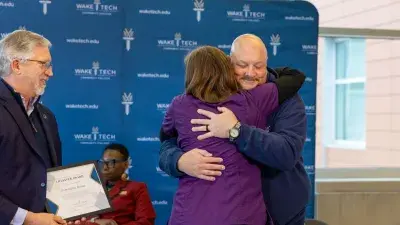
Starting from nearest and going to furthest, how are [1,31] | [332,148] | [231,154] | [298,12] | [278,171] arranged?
[231,154] → [278,171] → [1,31] → [298,12] → [332,148]

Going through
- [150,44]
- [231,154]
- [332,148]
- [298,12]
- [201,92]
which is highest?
[298,12]

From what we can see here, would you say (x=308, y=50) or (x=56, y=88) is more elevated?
(x=308, y=50)

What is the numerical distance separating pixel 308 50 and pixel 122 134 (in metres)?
1.63

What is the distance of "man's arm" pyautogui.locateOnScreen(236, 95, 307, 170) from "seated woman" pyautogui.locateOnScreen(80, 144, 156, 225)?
187 cm

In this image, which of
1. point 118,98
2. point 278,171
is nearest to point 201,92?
point 278,171

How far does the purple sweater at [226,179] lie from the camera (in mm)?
1900

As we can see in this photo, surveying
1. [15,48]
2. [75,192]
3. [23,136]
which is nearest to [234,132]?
[75,192]

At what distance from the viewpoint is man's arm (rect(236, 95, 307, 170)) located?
6.20 feet

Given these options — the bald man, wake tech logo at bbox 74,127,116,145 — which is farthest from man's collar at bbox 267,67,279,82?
wake tech logo at bbox 74,127,116,145

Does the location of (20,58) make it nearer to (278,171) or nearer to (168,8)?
(278,171)

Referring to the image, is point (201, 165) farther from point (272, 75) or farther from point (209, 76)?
point (272, 75)

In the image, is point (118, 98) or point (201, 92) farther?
point (118, 98)

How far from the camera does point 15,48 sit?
2.12m

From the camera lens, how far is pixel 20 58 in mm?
2121
